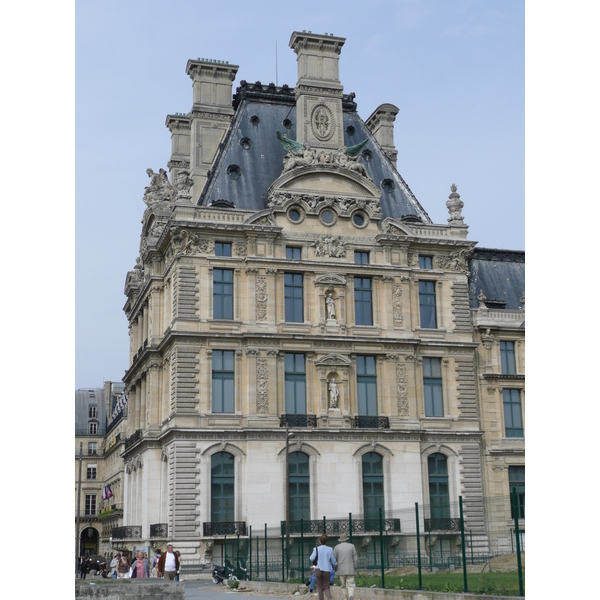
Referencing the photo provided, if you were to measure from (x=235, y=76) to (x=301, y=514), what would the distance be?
2463 cm

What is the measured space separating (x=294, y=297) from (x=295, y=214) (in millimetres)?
4179

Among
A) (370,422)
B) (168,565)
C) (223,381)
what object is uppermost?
(223,381)

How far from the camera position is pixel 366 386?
45219 millimetres

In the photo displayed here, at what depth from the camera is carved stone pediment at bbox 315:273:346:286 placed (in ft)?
149

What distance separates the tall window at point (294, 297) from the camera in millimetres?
45062

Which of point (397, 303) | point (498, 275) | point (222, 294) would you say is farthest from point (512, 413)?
point (222, 294)

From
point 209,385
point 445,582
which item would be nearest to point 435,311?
point 209,385

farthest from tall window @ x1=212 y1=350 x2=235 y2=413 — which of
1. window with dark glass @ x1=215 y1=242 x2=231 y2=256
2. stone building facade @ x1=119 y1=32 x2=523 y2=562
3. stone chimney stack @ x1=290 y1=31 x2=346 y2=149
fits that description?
stone chimney stack @ x1=290 y1=31 x2=346 y2=149

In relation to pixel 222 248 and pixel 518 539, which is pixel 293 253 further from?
pixel 518 539

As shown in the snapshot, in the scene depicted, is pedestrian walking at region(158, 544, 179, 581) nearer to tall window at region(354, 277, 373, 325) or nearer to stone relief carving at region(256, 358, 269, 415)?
stone relief carving at region(256, 358, 269, 415)

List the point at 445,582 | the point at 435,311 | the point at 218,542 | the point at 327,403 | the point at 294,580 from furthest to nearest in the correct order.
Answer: the point at 435,311 → the point at 327,403 → the point at 218,542 → the point at 294,580 → the point at 445,582

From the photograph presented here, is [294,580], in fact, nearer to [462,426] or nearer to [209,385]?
[209,385]

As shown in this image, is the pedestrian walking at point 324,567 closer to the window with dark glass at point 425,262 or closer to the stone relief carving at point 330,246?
the stone relief carving at point 330,246
